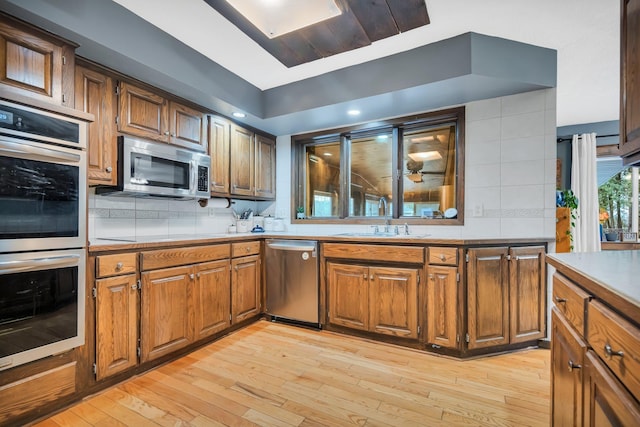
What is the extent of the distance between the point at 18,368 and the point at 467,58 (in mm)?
3272

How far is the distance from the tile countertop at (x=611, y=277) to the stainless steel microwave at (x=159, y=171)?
2.59 metres

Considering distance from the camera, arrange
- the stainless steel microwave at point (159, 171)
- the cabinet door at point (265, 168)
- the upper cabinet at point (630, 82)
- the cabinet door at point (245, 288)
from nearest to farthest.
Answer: the upper cabinet at point (630, 82), the stainless steel microwave at point (159, 171), the cabinet door at point (245, 288), the cabinet door at point (265, 168)

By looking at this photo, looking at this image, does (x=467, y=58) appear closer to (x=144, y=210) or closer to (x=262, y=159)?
(x=262, y=159)

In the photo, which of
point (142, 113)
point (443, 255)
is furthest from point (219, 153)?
point (443, 255)

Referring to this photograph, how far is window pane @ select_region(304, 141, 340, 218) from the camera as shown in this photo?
12.0ft

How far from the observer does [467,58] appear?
7.20ft

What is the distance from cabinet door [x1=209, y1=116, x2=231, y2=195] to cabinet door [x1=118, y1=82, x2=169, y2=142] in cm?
48

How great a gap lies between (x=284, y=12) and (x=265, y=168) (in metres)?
1.98

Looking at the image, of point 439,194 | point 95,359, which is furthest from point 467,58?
point 95,359

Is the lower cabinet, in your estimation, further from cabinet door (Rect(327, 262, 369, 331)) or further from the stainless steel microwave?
the stainless steel microwave

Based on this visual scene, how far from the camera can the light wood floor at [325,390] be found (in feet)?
5.25

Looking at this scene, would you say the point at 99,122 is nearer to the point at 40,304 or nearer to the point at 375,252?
the point at 40,304

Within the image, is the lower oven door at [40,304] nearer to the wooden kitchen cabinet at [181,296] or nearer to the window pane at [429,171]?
the wooden kitchen cabinet at [181,296]

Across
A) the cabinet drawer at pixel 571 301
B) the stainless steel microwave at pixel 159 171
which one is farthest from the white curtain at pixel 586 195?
the stainless steel microwave at pixel 159 171
